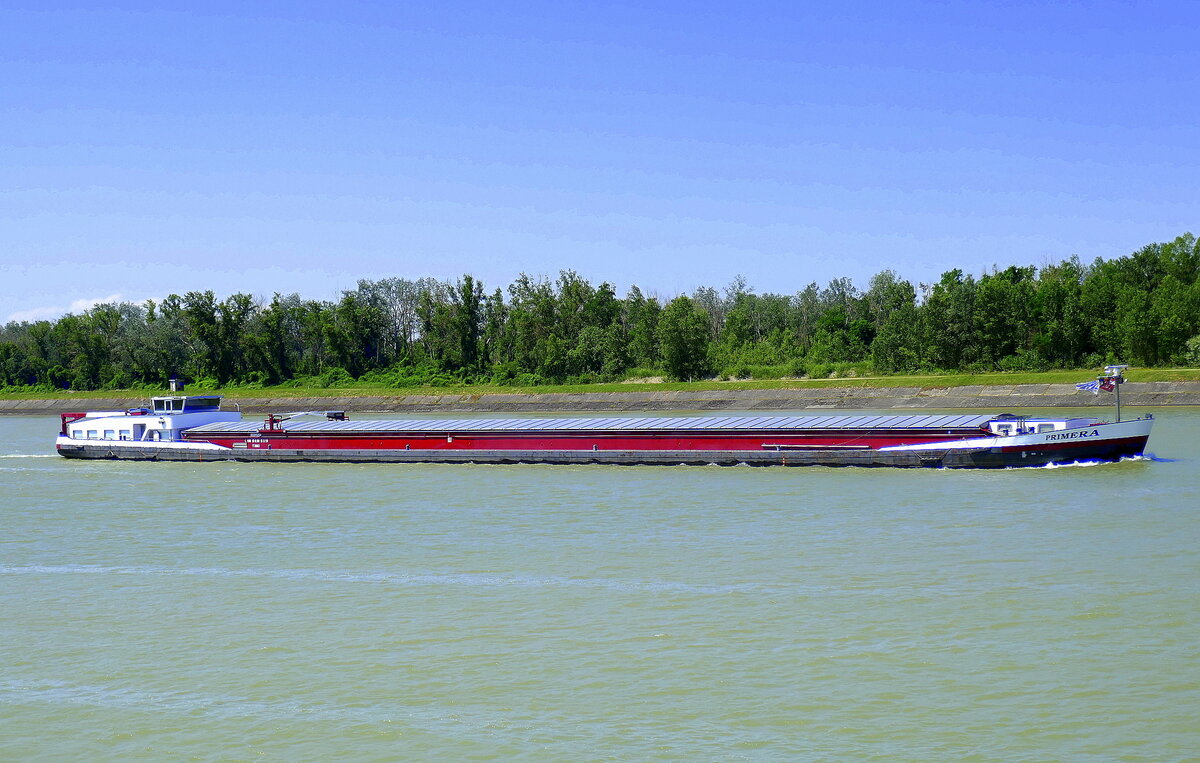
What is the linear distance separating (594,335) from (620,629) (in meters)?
77.3

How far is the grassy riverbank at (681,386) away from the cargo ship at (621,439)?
32882mm

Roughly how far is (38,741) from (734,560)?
1011 centimetres

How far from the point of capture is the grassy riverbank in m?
65.3

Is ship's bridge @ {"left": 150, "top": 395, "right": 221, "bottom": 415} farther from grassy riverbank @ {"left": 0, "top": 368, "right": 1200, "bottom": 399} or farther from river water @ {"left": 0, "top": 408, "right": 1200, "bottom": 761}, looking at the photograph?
grassy riverbank @ {"left": 0, "top": 368, "right": 1200, "bottom": 399}

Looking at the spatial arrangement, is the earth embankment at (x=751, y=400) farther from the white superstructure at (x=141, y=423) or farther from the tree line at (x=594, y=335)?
the white superstructure at (x=141, y=423)

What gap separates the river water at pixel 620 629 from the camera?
1016 centimetres

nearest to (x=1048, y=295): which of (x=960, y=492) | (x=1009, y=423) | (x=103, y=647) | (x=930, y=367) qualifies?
(x=930, y=367)

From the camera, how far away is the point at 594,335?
90.6 m

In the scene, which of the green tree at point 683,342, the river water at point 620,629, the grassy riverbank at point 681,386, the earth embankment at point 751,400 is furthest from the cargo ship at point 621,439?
the green tree at point 683,342

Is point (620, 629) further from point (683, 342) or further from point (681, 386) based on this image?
point (683, 342)

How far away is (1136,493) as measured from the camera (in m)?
23.5

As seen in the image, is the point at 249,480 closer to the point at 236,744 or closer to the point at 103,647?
the point at 103,647

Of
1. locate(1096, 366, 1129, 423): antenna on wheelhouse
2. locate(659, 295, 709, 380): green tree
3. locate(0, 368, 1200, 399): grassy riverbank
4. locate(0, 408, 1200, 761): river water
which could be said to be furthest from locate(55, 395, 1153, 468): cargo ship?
locate(659, 295, 709, 380): green tree

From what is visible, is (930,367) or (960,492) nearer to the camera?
(960,492)
